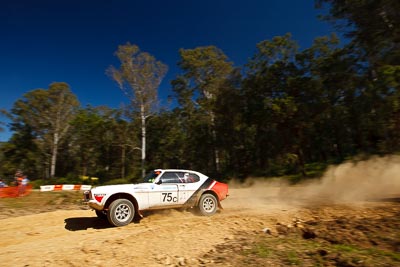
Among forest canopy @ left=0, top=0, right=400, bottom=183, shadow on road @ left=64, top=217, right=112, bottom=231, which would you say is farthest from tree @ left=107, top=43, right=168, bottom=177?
shadow on road @ left=64, top=217, right=112, bottom=231

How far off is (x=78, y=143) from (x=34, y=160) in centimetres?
728

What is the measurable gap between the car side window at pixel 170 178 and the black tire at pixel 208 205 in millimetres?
1034

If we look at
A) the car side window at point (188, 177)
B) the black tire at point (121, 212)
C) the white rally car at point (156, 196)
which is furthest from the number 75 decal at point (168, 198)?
the black tire at point (121, 212)

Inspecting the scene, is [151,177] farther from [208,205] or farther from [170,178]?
[208,205]

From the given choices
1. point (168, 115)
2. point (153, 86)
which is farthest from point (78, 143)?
point (153, 86)

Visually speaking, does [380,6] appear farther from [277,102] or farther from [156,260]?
[156,260]

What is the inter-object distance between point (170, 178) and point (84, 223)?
9.83ft

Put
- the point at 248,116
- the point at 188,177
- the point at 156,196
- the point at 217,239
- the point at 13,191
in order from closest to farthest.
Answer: the point at 217,239, the point at 156,196, the point at 188,177, the point at 13,191, the point at 248,116

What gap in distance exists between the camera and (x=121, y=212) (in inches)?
345

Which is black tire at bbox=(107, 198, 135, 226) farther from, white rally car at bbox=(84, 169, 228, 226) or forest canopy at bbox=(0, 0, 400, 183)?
forest canopy at bbox=(0, 0, 400, 183)

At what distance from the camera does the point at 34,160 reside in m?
49.1

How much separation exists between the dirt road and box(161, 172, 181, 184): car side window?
1115 mm

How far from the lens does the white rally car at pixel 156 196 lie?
866cm

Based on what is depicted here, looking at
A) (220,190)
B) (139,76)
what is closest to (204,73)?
(139,76)
